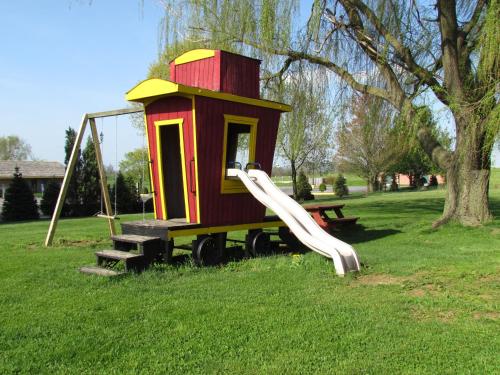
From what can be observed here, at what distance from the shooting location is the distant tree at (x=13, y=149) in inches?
2963

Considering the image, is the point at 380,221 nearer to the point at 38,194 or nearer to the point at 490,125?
the point at 490,125

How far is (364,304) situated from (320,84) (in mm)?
8473

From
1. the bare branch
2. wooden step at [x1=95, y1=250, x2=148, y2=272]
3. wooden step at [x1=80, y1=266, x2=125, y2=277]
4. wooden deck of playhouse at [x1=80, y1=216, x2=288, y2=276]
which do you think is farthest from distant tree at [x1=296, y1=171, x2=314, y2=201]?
wooden step at [x1=80, y1=266, x2=125, y2=277]

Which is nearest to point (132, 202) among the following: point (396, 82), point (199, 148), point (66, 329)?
point (396, 82)

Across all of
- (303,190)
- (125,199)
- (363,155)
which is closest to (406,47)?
(125,199)

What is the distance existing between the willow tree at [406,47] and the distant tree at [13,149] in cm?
7259

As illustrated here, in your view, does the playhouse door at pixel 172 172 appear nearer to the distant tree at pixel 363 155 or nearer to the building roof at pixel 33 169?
the distant tree at pixel 363 155

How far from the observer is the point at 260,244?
27.6 ft

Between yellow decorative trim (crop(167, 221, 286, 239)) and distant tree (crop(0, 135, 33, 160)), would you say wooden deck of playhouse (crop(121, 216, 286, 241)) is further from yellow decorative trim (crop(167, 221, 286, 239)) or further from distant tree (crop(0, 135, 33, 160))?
distant tree (crop(0, 135, 33, 160))

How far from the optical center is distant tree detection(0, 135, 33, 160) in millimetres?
75250

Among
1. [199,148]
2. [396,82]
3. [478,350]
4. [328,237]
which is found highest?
[396,82]

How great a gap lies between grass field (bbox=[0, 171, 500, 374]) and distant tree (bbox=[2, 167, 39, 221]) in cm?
1753

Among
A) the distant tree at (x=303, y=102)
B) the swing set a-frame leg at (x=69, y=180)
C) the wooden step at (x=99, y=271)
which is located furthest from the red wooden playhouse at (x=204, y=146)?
the distant tree at (x=303, y=102)

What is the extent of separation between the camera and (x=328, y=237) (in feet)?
23.6
